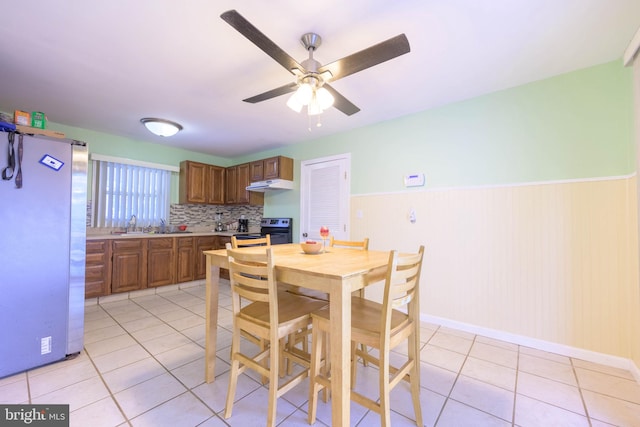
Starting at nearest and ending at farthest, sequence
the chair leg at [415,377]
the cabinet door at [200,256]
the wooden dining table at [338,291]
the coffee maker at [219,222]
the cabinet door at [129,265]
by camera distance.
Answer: the wooden dining table at [338,291] < the chair leg at [415,377] < the cabinet door at [129,265] < the cabinet door at [200,256] < the coffee maker at [219,222]

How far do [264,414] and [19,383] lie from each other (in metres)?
1.68

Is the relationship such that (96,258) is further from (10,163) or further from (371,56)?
(371,56)

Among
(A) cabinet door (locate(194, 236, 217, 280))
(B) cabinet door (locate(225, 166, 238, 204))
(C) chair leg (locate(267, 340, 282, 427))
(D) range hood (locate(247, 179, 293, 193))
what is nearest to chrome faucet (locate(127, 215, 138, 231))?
(A) cabinet door (locate(194, 236, 217, 280))

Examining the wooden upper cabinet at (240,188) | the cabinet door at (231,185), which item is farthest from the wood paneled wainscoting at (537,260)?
the cabinet door at (231,185)

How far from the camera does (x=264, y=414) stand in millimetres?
1482

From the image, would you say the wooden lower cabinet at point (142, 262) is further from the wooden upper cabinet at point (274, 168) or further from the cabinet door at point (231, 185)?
the wooden upper cabinet at point (274, 168)

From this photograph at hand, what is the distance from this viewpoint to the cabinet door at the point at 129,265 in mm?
3479

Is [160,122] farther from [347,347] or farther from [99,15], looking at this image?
[347,347]

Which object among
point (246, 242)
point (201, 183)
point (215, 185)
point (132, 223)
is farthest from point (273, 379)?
point (215, 185)

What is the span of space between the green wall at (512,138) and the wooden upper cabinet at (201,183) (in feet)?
4.75

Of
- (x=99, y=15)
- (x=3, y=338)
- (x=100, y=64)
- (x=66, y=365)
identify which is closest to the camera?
(x=99, y=15)

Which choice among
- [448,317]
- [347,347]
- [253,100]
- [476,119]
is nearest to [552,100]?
[476,119]

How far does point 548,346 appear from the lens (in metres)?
2.23

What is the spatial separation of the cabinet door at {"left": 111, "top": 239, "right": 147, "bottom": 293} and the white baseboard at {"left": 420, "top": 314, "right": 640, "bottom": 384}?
3853 mm
